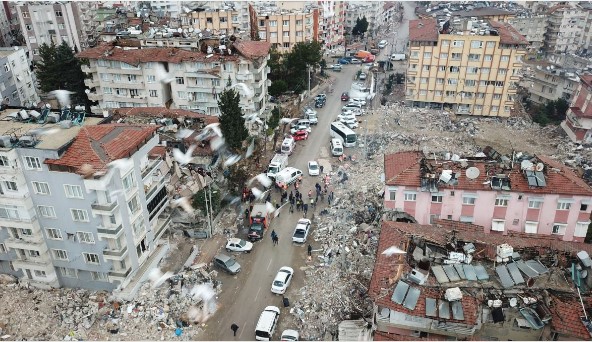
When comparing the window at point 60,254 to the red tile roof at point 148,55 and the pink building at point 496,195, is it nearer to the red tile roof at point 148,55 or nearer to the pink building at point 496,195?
the pink building at point 496,195

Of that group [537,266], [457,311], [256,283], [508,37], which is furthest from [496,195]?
[508,37]

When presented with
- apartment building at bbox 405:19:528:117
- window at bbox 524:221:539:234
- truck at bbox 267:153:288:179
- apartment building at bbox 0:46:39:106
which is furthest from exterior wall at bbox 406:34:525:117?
apartment building at bbox 0:46:39:106

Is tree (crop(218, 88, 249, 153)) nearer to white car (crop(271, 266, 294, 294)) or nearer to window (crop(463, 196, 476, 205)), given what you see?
white car (crop(271, 266, 294, 294))

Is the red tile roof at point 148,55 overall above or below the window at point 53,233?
above


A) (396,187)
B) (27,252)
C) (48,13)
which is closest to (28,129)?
(27,252)

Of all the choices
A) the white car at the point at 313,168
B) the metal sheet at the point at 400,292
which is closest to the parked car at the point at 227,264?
the metal sheet at the point at 400,292
